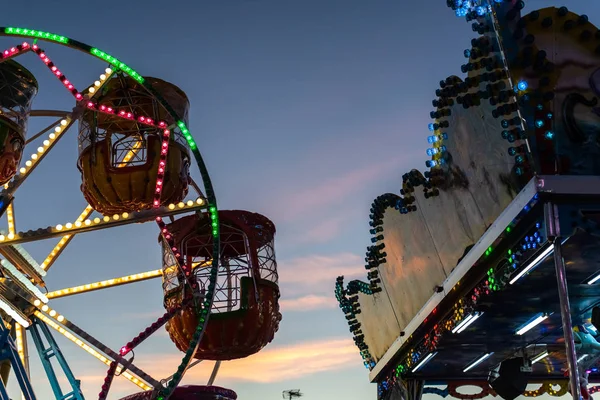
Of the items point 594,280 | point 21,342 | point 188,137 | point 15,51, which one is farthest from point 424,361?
point 15,51

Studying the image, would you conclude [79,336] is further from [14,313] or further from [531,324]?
[531,324]

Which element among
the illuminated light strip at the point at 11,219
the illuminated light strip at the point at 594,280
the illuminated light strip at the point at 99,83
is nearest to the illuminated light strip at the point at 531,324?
the illuminated light strip at the point at 594,280

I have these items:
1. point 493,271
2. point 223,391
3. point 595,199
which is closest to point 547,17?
point 595,199

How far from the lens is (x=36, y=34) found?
11102 millimetres

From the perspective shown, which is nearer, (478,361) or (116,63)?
(116,63)

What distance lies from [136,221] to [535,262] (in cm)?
644

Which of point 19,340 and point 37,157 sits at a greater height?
point 37,157

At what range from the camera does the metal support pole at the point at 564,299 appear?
6602mm

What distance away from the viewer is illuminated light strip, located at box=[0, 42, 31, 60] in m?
11.0

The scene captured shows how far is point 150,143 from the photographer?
12.8 metres

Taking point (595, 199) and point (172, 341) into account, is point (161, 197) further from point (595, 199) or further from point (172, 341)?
point (595, 199)

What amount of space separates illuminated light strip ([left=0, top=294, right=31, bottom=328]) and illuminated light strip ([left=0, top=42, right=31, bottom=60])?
462 cm

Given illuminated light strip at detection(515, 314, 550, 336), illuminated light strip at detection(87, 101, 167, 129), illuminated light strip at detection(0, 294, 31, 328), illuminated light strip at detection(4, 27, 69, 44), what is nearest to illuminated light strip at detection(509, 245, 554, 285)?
illuminated light strip at detection(515, 314, 550, 336)

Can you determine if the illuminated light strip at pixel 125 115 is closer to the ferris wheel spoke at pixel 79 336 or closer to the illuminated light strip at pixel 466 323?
the ferris wheel spoke at pixel 79 336
